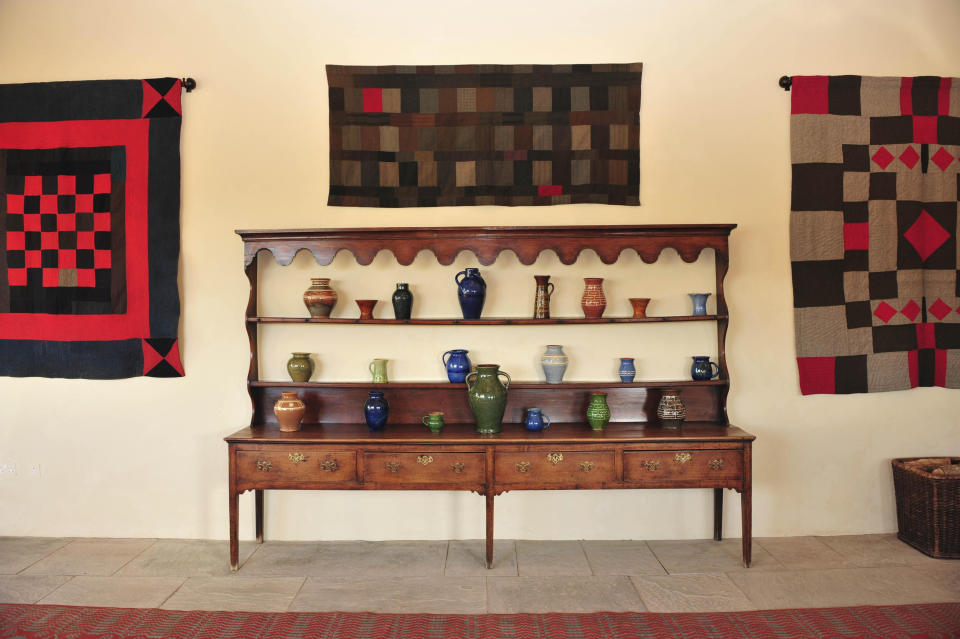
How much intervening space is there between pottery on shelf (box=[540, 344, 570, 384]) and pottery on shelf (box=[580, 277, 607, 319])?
0.24 meters

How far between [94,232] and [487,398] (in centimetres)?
234

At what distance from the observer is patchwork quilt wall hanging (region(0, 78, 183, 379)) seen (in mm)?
3303

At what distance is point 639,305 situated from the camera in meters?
3.13

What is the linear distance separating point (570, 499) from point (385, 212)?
186 centimetres

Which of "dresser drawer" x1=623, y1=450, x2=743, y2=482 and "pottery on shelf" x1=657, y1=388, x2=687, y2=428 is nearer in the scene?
"dresser drawer" x1=623, y1=450, x2=743, y2=482

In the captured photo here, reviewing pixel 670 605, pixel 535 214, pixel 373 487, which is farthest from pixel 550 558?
pixel 535 214

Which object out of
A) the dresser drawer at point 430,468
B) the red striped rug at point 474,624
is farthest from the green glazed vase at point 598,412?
the red striped rug at point 474,624

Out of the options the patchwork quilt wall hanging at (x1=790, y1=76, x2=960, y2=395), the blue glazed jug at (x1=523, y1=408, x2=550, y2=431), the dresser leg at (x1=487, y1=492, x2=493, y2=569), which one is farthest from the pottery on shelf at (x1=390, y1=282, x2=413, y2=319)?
the patchwork quilt wall hanging at (x1=790, y1=76, x2=960, y2=395)

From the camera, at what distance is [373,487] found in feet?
9.41

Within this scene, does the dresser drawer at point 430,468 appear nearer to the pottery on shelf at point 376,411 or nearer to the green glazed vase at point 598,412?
the pottery on shelf at point 376,411

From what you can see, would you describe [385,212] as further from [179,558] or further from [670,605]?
[670,605]

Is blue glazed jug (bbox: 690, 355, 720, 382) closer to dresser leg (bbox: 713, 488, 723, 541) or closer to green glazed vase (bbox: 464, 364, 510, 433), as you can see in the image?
dresser leg (bbox: 713, 488, 723, 541)

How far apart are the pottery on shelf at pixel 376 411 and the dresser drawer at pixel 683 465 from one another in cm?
121

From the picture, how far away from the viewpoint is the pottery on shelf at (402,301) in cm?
313
